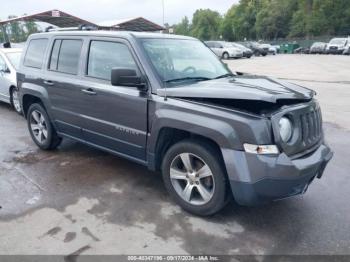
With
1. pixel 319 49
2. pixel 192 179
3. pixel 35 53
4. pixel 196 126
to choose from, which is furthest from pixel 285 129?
pixel 319 49

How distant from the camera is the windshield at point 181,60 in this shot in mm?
4094

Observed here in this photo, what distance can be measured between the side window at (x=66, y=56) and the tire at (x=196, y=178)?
1.95 metres

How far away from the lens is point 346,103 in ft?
32.5

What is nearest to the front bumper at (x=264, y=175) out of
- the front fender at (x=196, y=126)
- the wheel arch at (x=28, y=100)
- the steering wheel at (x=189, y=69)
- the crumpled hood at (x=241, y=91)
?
the front fender at (x=196, y=126)

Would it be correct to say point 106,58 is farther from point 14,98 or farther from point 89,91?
point 14,98

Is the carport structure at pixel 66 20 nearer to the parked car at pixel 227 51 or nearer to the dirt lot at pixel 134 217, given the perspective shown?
the parked car at pixel 227 51

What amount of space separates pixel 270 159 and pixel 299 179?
0.34 m

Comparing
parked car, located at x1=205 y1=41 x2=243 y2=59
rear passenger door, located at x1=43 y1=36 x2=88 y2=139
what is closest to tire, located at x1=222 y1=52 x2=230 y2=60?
parked car, located at x1=205 y1=41 x2=243 y2=59

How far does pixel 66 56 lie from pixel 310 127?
331cm

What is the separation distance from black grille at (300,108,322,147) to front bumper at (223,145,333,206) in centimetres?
20

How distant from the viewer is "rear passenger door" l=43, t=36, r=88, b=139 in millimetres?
4762

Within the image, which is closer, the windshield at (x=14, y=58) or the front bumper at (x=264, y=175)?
the front bumper at (x=264, y=175)

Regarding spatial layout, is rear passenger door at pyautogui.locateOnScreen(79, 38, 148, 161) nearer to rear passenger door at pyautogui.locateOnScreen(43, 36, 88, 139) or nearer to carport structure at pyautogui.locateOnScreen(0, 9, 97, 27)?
rear passenger door at pyautogui.locateOnScreen(43, 36, 88, 139)

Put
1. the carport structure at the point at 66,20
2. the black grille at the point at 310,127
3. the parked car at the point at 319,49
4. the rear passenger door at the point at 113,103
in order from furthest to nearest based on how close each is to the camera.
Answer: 1. the parked car at the point at 319,49
2. the carport structure at the point at 66,20
3. the rear passenger door at the point at 113,103
4. the black grille at the point at 310,127
